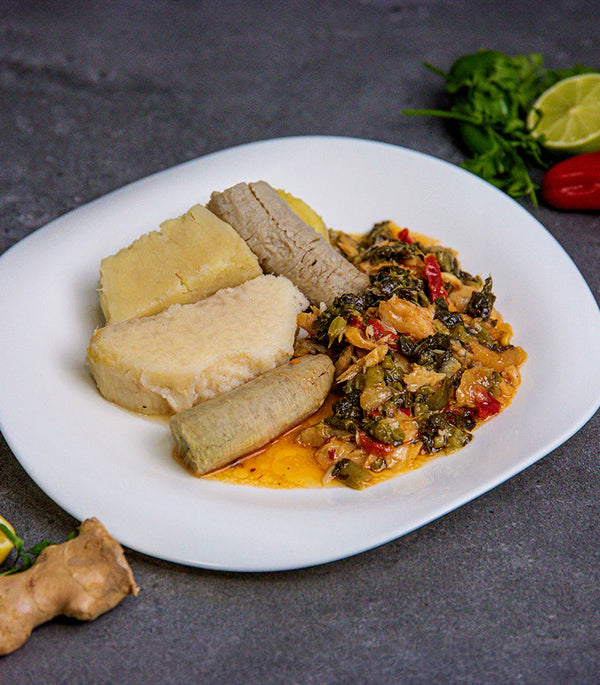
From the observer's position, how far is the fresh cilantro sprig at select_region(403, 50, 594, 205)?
7.46m

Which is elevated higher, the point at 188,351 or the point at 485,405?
the point at 188,351

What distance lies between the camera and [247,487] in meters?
4.84

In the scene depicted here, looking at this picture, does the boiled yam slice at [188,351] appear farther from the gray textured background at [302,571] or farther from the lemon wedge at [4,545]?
the lemon wedge at [4,545]

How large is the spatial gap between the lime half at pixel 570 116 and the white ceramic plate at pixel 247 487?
4.41 ft

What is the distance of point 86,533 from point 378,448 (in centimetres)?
169

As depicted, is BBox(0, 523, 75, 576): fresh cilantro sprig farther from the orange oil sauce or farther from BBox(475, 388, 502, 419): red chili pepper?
BBox(475, 388, 502, 419): red chili pepper

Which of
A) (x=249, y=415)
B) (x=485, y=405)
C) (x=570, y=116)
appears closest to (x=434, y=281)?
(x=485, y=405)

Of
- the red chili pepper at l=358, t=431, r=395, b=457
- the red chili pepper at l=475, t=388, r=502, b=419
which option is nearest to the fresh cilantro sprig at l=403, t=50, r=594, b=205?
the red chili pepper at l=475, t=388, r=502, b=419

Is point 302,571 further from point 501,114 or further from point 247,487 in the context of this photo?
point 501,114

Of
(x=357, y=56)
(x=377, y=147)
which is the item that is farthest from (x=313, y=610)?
(x=357, y=56)

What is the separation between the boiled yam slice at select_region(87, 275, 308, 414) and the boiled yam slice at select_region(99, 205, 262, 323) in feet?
0.48

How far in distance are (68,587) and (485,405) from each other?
2599mm

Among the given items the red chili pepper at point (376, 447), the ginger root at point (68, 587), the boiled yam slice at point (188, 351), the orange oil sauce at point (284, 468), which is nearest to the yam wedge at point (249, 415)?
the orange oil sauce at point (284, 468)

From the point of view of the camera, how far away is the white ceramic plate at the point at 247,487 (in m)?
4.45
